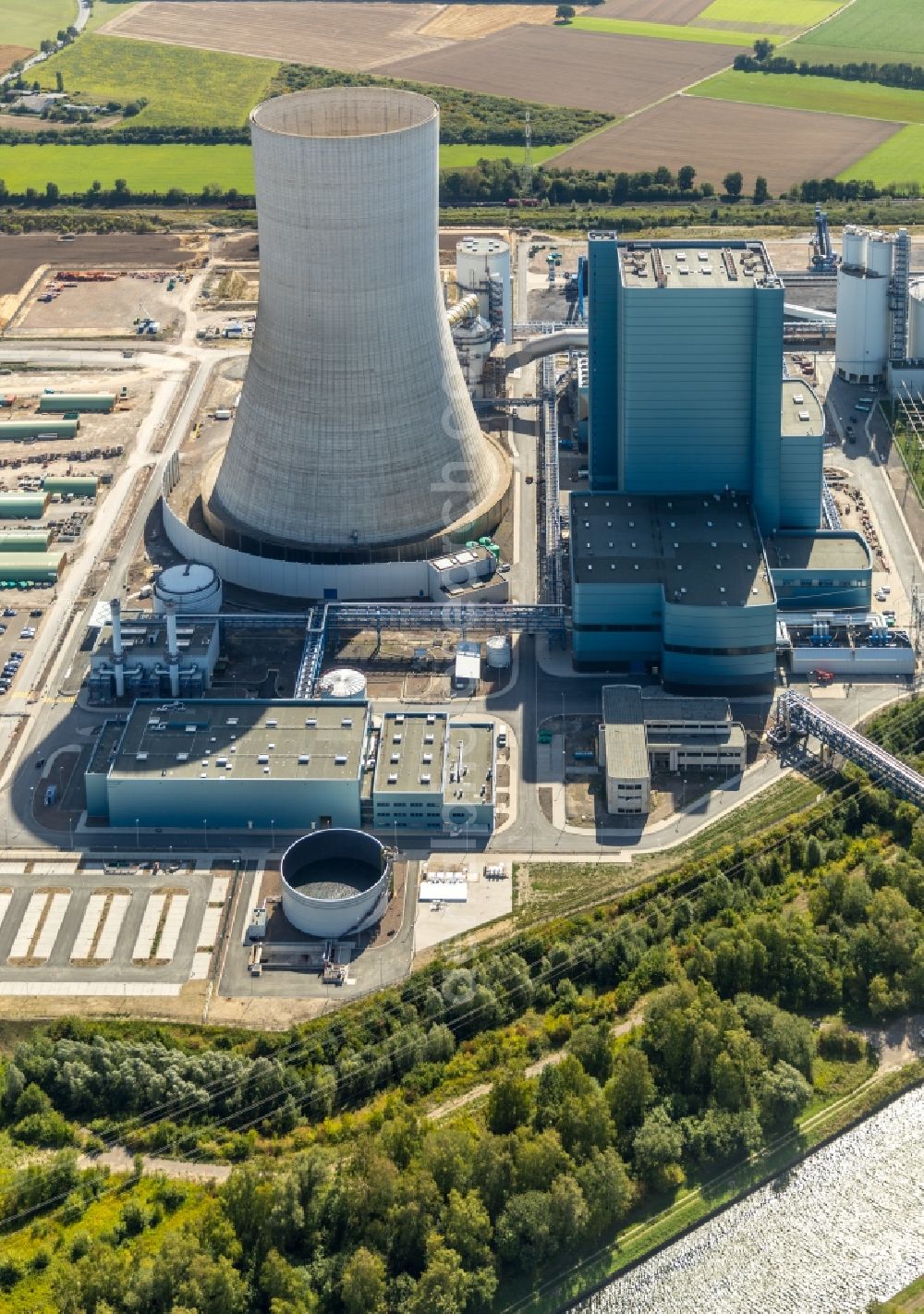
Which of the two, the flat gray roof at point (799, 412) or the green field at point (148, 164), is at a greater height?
the green field at point (148, 164)

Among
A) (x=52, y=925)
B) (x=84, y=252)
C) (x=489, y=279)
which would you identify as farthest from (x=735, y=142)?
(x=52, y=925)

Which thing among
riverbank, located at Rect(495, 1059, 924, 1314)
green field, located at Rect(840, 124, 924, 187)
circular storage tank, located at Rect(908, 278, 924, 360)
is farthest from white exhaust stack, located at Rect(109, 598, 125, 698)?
green field, located at Rect(840, 124, 924, 187)

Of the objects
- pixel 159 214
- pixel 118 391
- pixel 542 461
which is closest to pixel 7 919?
pixel 542 461

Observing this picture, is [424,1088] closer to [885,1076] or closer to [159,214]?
[885,1076]

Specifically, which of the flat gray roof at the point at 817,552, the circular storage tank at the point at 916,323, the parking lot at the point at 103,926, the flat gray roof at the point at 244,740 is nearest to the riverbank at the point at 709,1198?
the parking lot at the point at 103,926

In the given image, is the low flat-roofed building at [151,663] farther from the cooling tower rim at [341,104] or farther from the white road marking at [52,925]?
the cooling tower rim at [341,104]

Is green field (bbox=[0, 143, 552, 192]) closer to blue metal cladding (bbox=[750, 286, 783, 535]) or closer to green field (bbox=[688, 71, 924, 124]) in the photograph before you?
green field (bbox=[688, 71, 924, 124])

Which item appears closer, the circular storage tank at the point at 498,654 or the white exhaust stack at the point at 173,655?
the white exhaust stack at the point at 173,655
